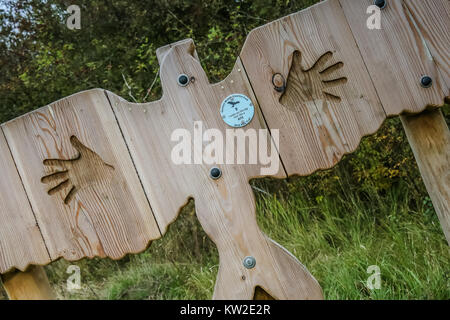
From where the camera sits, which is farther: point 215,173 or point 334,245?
point 334,245

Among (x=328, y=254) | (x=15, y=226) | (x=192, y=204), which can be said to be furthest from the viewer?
(x=192, y=204)

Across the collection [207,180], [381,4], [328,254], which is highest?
[381,4]

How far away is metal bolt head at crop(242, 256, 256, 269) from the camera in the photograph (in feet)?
4.42

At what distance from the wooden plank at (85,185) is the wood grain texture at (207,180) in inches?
2.0

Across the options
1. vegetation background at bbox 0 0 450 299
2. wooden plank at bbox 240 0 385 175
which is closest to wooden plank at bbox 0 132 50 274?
wooden plank at bbox 240 0 385 175

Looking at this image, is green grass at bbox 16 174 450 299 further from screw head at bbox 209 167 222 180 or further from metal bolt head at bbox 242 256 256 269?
screw head at bbox 209 167 222 180

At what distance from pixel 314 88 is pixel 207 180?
447 mm

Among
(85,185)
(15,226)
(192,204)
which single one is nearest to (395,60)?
(85,185)

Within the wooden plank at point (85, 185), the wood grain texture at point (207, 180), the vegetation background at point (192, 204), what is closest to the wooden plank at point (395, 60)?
the wood grain texture at point (207, 180)

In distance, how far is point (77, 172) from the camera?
1.43 metres

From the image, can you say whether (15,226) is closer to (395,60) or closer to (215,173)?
(215,173)

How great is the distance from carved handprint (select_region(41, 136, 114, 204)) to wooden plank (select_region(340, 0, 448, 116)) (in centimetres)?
90

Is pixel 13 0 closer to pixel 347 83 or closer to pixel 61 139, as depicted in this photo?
pixel 61 139

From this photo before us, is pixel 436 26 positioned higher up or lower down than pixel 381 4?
lower down
